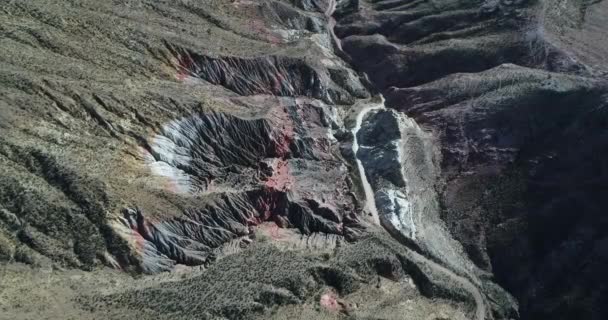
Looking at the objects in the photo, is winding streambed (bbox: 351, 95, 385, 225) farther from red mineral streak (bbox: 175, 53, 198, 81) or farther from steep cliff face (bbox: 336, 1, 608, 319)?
red mineral streak (bbox: 175, 53, 198, 81)

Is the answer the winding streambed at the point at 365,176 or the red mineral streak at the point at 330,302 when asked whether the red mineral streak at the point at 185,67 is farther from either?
the red mineral streak at the point at 330,302

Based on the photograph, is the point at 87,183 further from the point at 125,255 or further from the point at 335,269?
the point at 335,269

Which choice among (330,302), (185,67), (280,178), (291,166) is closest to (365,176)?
(291,166)

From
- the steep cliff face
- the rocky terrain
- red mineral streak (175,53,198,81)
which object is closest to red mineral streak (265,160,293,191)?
the rocky terrain

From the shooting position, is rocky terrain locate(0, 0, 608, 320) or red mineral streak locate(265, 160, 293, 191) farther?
red mineral streak locate(265, 160, 293, 191)

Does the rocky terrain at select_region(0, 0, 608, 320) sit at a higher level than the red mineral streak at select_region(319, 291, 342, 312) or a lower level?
higher

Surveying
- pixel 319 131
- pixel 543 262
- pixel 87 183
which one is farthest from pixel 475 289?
pixel 87 183

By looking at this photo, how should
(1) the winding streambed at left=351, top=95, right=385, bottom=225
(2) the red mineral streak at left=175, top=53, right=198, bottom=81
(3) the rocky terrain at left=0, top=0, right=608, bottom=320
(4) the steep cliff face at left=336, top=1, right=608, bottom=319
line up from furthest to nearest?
(1) the winding streambed at left=351, top=95, right=385, bottom=225, (2) the red mineral streak at left=175, top=53, right=198, bottom=81, (4) the steep cliff face at left=336, top=1, right=608, bottom=319, (3) the rocky terrain at left=0, top=0, right=608, bottom=320

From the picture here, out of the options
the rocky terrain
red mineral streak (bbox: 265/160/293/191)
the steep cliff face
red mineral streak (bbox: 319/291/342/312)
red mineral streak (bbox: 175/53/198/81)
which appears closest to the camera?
the rocky terrain

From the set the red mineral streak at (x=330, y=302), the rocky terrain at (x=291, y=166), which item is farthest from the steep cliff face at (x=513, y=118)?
the red mineral streak at (x=330, y=302)

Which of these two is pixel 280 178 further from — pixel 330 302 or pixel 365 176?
pixel 330 302
